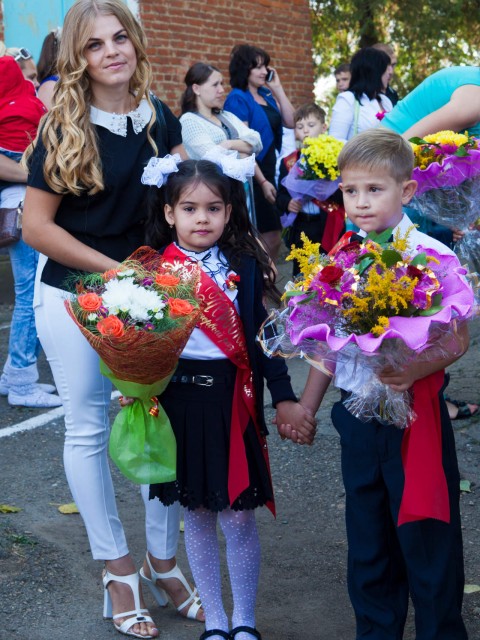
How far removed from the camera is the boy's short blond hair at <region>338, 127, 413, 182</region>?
3.10m

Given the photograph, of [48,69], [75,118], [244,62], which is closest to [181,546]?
[75,118]

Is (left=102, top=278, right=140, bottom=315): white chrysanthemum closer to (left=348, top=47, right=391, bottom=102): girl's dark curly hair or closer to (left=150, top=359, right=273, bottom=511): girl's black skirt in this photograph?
(left=150, top=359, right=273, bottom=511): girl's black skirt

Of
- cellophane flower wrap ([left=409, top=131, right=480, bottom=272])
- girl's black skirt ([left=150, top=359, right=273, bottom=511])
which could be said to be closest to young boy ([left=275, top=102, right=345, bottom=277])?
cellophane flower wrap ([left=409, top=131, right=480, bottom=272])

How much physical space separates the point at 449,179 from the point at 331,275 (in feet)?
6.37

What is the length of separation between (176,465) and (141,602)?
65 cm

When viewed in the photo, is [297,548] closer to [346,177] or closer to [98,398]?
[98,398]

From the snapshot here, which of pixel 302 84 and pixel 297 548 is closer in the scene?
pixel 297 548

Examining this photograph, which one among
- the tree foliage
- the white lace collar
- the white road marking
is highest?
the tree foliage

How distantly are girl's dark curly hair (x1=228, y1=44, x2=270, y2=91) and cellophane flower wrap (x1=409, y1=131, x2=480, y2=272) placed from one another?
4.55 metres

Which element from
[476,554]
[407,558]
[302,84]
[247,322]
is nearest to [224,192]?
[247,322]

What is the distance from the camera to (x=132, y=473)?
322 cm

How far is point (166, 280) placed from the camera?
305cm

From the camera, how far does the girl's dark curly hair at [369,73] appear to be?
757 centimetres

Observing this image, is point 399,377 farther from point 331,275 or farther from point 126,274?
point 126,274
